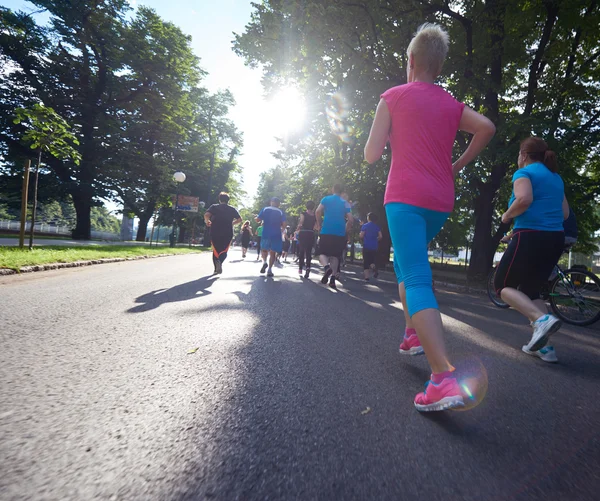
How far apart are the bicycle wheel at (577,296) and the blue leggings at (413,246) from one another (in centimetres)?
450

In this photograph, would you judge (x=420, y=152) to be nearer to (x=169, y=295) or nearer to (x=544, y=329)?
(x=544, y=329)

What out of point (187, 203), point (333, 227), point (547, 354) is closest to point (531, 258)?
point (547, 354)

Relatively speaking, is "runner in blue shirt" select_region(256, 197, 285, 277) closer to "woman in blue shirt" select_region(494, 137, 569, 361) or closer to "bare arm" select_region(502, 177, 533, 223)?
"woman in blue shirt" select_region(494, 137, 569, 361)

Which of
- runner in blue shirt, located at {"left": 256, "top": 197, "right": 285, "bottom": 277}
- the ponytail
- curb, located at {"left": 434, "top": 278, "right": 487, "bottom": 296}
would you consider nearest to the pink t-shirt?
the ponytail

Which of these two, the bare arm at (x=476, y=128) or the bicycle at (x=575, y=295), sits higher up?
the bare arm at (x=476, y=128)

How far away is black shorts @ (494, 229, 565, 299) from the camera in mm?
3242

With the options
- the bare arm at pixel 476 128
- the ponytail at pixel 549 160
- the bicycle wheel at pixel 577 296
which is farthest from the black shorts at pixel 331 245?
the bare arm at pixel 476 128

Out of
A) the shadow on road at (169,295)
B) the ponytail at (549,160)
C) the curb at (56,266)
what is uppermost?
the ponytail at (549,160)

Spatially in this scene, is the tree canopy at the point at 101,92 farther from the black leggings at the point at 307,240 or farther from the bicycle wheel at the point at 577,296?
the bicycle wheel at the point at 577,296

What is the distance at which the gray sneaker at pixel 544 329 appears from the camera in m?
2.87

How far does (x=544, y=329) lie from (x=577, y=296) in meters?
3.12

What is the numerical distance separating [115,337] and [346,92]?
1202 cm

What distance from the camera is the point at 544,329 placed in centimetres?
291

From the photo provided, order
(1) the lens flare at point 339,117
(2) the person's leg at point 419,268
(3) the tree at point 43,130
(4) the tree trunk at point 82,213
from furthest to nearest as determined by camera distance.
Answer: (4) the tree trunk at point 82,213, (1) the lens flare at point 339,117, (3) the tree at point 43,130, (2) the person's leg at point 419,268
